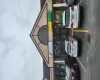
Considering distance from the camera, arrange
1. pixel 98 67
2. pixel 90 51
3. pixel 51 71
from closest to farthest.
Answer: pixel 98 67 → pixel 90 51 → pixel 51 71

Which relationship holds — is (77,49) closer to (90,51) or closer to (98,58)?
(90,51)

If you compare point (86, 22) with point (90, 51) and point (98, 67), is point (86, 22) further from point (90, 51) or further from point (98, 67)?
point (98, 67)

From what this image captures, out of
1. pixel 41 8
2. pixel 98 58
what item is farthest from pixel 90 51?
pixel 41 8

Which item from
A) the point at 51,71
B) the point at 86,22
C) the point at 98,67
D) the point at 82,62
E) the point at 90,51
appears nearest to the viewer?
the point at 98,67

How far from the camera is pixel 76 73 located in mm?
17078

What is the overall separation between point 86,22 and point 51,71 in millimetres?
13551

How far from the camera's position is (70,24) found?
17.7 meters

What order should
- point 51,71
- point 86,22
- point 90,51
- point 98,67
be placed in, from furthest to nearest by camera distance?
point 51,71, point 86,22, point 90,51, point 98,67

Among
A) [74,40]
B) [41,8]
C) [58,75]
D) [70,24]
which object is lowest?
[58,75]

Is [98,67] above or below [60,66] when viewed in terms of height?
above

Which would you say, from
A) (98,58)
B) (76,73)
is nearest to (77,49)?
(76,73)

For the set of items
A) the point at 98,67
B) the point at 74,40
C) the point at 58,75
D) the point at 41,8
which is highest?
the point at 41,8

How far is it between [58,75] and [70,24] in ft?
37.4

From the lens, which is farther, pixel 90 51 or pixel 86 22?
pixel 86 22
